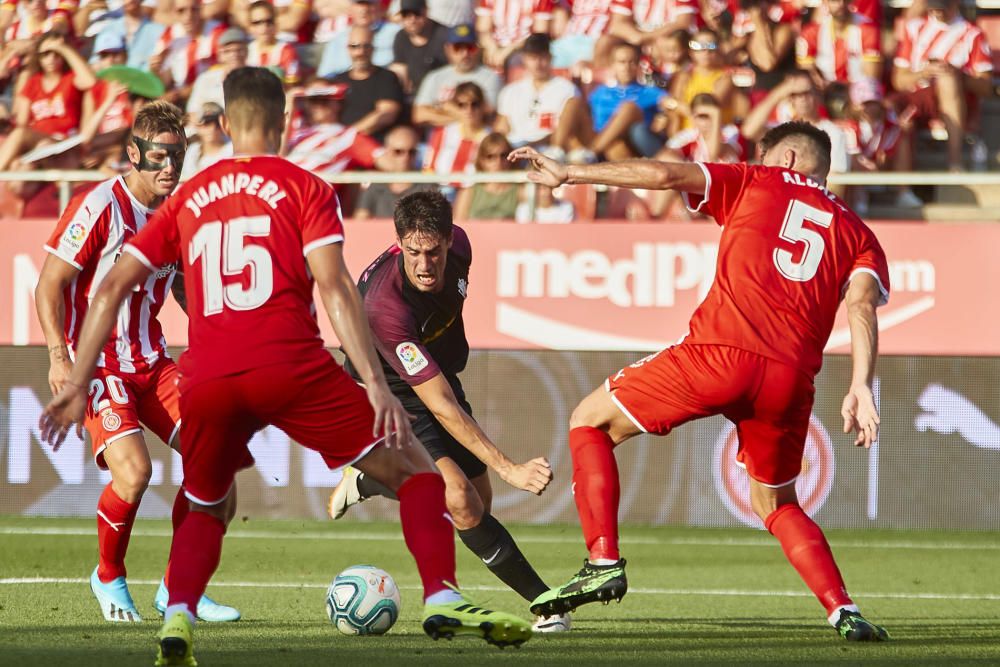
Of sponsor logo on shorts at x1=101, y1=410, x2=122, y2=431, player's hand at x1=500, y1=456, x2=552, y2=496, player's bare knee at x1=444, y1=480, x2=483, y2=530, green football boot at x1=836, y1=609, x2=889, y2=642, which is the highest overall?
sponsor logo on shorts at x1=101, y1=410, x2=122, y2=431

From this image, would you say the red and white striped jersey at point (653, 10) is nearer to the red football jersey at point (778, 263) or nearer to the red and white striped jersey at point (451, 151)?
the red and white striped jersey at point (451, 151)

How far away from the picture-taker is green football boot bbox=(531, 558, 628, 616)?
19.1 feet

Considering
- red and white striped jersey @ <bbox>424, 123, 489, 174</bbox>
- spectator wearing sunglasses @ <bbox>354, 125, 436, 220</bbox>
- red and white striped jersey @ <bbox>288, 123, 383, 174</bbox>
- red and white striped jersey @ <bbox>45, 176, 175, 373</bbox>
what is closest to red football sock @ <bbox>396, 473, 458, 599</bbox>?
red and white striped jersey @ <bbox>45, 176, 175, 373</bbox>

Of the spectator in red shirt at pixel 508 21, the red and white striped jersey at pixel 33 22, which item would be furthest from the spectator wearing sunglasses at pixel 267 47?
the red and white striped jersey at pixel 33 22

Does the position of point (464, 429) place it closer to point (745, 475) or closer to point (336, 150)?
point (745, 475)

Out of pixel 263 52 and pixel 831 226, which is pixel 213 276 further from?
pixel 263 52

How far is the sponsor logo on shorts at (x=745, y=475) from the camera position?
38.0 feet

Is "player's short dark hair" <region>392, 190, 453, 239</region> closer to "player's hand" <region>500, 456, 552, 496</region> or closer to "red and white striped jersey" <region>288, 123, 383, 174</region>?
"player's hand" <region>500, 456, 552, 496</region>

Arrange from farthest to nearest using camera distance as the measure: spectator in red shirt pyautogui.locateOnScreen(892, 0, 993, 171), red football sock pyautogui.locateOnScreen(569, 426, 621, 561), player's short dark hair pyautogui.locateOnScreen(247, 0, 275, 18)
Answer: player's short dark hair pyautogui.locateOnScreen(247, 0, 275, 18), spectator in red shirt pyautogui.locateOnScreen(892, 0, 993, 171), red football sock pyautogui.locateOnScreen(569, 426, 621, 561)

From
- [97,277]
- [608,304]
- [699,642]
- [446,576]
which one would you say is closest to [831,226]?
[699,642]

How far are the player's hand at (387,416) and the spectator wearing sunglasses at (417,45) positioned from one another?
9.23 metres

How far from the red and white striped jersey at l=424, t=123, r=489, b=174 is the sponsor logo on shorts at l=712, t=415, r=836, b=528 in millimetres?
3326

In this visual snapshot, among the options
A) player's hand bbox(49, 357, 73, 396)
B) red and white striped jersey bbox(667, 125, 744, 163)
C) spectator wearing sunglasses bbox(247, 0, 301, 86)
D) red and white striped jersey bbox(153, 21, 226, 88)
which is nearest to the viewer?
player's hand bbox(49, 357, 73, 396)

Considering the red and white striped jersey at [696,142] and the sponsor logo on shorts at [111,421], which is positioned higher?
the red and white striped jersey at [696,142]
